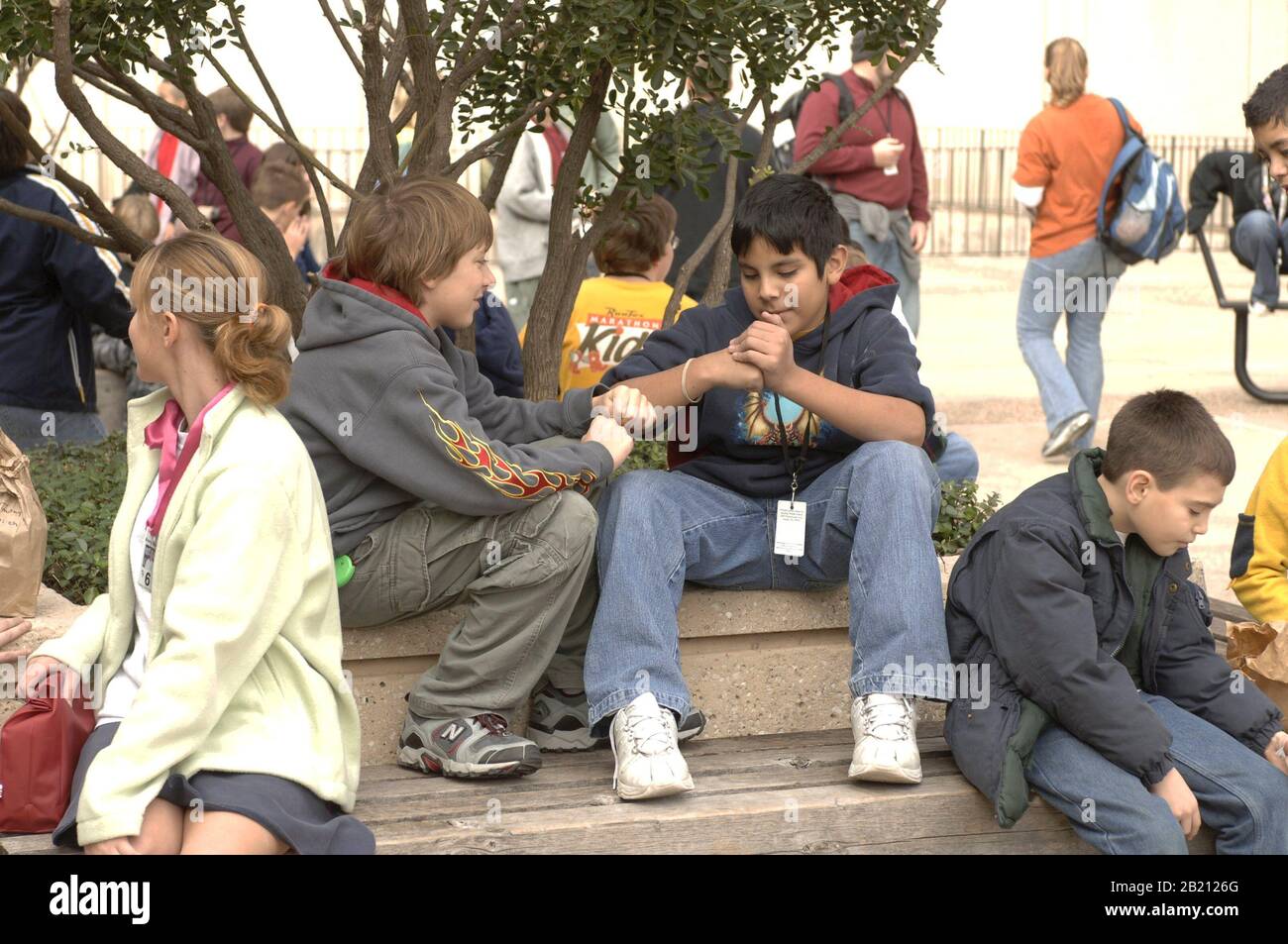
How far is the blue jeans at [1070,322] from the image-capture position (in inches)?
317

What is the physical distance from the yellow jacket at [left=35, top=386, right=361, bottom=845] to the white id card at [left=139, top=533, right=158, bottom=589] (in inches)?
1.6

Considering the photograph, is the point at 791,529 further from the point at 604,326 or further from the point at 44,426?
the point at 44,426

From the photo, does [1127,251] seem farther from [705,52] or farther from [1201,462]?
[1201,462]

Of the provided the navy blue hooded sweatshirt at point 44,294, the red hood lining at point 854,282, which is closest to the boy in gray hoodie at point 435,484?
the red hood lining at point 854,282

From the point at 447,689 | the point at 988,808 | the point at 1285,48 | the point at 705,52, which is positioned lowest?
the point at 988,808

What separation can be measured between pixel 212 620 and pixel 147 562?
288mm

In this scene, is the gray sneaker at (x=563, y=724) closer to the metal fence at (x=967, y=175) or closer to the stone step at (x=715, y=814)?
the stone step at (x=715, y=814)

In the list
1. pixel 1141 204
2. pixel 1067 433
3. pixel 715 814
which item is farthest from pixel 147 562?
pixel 1141 204

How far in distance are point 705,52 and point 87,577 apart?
6.82 ft

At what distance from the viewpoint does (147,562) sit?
3.25 meters

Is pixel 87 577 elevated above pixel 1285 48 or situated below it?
below

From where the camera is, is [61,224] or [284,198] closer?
[61,224]

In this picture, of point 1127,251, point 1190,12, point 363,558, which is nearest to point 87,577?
point 363,558

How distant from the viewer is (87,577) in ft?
13.6
